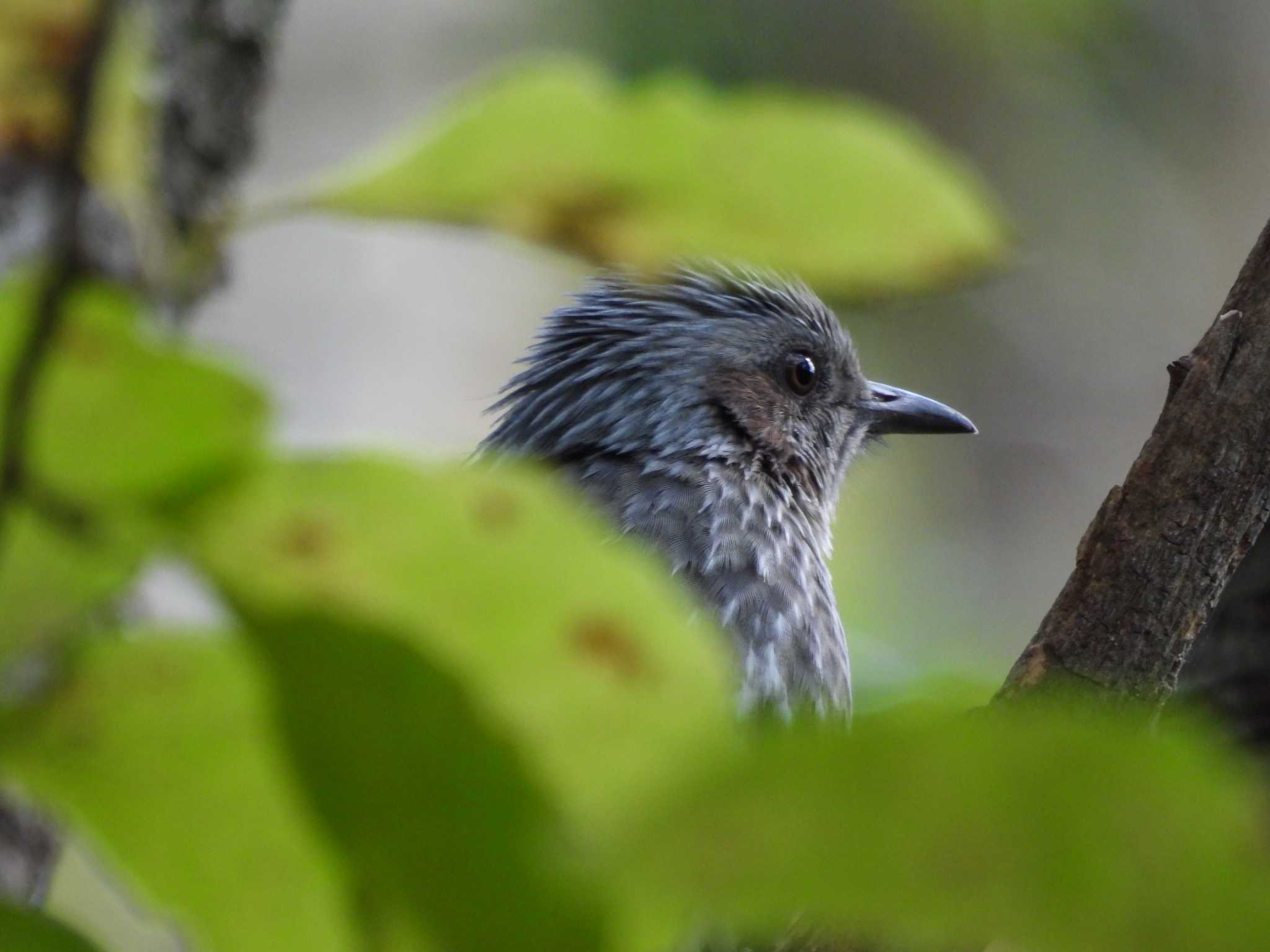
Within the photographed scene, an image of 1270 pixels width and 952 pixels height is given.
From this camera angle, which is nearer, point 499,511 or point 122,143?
point 499,511

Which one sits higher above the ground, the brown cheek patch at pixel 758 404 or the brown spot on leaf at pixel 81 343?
the brown cheek patch at pixel 758 404

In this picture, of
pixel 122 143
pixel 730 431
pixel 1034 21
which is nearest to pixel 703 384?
pixel 730 431

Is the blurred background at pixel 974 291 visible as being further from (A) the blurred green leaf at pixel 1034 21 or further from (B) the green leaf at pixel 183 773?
(B) the green leaf at pixel 183 773

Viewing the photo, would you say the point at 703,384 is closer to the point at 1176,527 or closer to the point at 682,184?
the point at 1176,527

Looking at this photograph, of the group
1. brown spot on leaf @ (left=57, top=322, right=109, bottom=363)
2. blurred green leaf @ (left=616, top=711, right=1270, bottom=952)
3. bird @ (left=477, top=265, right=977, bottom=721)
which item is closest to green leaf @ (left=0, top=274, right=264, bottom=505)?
brown spot on leaf @ (left=57, top=322, right=109, bottom=363)

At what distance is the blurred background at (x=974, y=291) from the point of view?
10820 millimetres

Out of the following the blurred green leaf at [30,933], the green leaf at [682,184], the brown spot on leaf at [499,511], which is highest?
the green leaf at [682,184]

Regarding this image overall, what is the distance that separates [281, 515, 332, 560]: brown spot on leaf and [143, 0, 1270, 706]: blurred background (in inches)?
310

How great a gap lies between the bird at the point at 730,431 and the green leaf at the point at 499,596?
2597 mm

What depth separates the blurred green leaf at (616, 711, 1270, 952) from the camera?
58cm

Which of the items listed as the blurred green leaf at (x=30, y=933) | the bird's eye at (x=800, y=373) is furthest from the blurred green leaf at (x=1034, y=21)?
the blurred green leaf at (x=30, y=933)

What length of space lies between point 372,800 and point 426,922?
0.19 feet

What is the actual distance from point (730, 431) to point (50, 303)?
133 inches

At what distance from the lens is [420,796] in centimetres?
70
